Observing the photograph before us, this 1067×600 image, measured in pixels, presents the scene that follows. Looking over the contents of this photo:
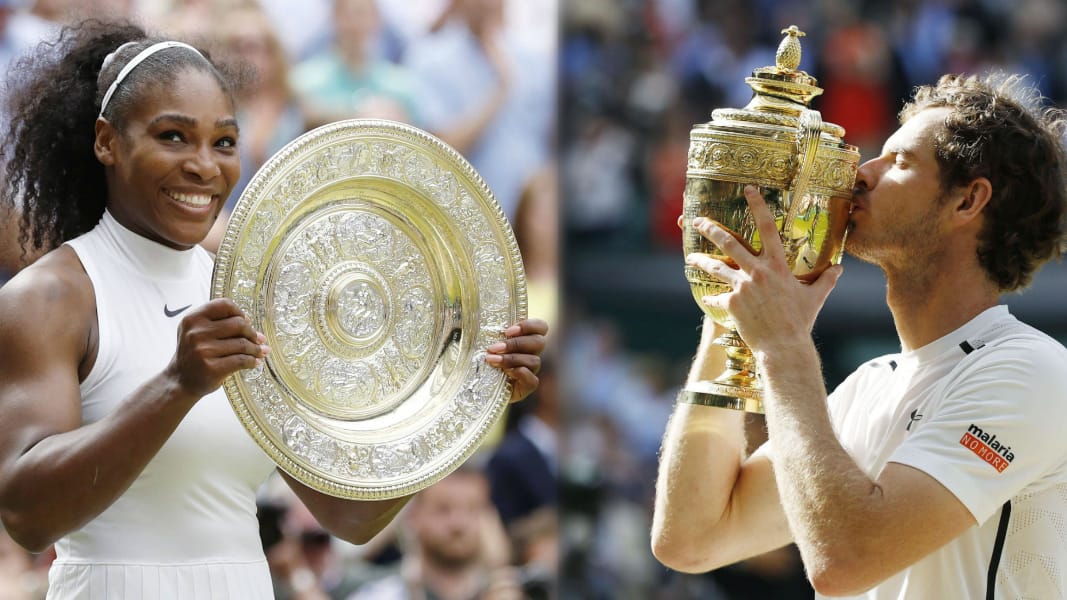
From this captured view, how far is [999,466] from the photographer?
252 centimetres

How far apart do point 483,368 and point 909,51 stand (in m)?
7.51

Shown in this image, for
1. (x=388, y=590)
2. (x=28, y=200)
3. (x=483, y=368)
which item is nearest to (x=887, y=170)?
(x=483, y=368)

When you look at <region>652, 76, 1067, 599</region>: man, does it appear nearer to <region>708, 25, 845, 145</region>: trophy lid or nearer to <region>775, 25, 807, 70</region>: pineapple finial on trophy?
<region>708, 25, 845, 145</region>: trophy lid

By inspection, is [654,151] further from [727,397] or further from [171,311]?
[171,311]

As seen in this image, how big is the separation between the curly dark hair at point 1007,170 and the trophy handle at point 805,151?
14.1 inches

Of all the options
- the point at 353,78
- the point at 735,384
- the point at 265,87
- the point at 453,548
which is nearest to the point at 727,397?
the point at 735,384

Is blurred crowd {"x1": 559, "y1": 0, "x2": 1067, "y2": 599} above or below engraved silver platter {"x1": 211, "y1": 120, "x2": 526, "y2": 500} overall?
above

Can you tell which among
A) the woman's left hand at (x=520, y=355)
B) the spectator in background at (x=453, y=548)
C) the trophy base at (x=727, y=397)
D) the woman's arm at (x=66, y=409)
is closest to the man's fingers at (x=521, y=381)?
the woman's left hand at (x=520, y=355)

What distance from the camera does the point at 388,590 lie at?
6.66 metres

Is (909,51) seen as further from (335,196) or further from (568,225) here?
(335,196)

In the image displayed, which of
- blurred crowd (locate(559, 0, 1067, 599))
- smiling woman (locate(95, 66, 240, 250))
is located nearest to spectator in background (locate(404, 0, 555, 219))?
blurred crowd (locate(559, 0, 1067, 599))

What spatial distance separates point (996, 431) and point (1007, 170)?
1.95 ft

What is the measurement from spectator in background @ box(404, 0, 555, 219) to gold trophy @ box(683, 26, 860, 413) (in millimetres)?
4533

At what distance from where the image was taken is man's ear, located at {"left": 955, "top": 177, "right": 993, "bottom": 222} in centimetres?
278
